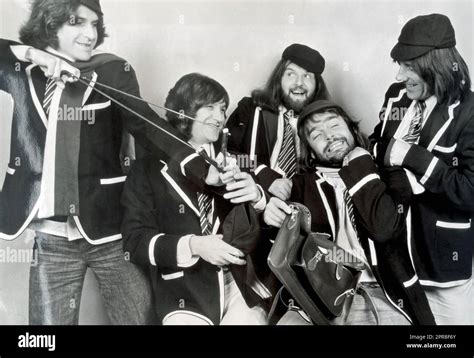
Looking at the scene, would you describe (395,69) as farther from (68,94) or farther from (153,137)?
(68,94)

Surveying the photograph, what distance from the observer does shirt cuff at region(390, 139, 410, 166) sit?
4.77m

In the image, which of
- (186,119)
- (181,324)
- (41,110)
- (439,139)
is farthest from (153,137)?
(439,139)

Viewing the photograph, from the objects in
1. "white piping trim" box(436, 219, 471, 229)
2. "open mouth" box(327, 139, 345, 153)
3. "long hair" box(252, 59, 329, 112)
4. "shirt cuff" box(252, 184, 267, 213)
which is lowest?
"white piping trim" box(436, 219, 471, 229)

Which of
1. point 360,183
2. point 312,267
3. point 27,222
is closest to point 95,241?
point 27,222

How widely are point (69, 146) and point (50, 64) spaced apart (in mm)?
361

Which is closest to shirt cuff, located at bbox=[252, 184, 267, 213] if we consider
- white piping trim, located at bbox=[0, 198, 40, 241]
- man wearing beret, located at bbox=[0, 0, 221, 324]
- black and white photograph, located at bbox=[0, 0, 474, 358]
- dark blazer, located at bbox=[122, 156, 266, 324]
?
black and white photograph, located at bbox=[0, 0, 474, 358]

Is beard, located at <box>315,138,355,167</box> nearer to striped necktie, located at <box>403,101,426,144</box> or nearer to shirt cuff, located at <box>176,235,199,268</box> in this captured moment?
striped necktie, located at <box>403,101,426,144</box>

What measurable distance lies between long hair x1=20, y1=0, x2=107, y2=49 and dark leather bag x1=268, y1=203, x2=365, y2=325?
1273mm

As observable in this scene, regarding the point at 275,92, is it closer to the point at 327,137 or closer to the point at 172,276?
the point at 327,137

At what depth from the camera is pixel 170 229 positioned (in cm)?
473

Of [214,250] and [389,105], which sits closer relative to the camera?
[214,250]

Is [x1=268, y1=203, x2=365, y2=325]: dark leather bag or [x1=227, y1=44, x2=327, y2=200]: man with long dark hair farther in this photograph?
[x1=227, y1=44, x2=327, y2=200]: man with long dark hair

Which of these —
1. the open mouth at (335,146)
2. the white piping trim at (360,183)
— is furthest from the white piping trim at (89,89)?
the white piping trim at (360,183)

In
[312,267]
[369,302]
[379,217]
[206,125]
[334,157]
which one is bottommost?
[369,302]
